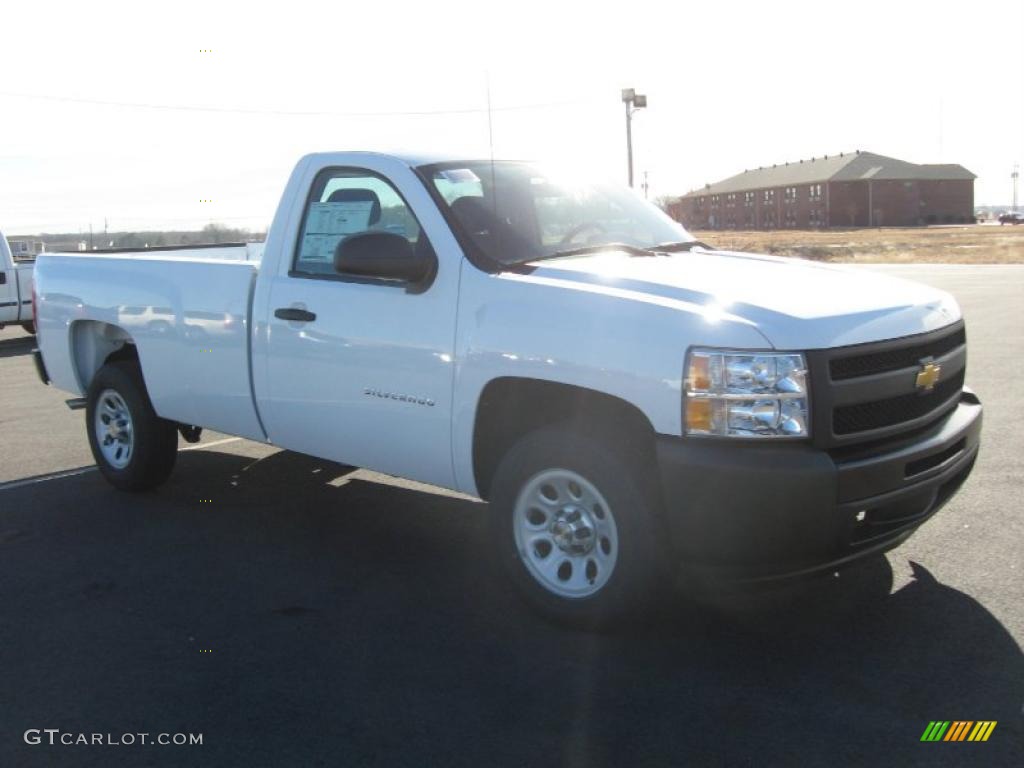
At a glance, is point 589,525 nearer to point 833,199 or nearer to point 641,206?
point 641,206

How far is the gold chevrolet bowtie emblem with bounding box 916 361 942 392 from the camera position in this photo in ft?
13.9

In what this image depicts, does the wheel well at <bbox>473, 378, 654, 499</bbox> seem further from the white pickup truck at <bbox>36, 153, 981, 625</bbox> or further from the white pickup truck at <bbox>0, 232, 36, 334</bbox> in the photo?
the white pickup truck at <bbox>0, 232, 36, 334</bbox>

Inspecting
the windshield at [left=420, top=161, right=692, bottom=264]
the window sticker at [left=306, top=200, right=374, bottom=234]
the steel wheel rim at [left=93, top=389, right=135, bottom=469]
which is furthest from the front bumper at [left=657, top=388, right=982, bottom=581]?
the steel wheel rim at [left=93, top=389, right=135, bottom=469]

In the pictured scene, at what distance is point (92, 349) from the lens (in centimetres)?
727

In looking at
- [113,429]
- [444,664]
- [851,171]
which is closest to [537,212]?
[444,664]

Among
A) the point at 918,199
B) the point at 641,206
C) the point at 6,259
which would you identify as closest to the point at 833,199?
the point at 918,199

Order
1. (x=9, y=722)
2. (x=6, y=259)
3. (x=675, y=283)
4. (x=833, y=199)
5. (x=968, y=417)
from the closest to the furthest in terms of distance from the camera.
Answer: (x=9, y=722)
(x=675, y=283)
(x=968, y=417)
(x=6, y=259)
(x=833, y=199)

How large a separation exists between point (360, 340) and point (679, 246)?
173 centimetres

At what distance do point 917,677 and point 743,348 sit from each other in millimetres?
1387

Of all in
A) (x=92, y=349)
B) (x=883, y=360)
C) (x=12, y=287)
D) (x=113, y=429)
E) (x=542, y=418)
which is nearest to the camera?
(x=883, y=360)

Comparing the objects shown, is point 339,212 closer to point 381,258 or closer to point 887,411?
point 381,258

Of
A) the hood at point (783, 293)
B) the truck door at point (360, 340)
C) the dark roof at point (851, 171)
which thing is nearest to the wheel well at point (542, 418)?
the truck door at point (360, 340)

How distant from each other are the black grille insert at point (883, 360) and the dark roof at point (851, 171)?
11022cm

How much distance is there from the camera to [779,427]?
12.6ft
